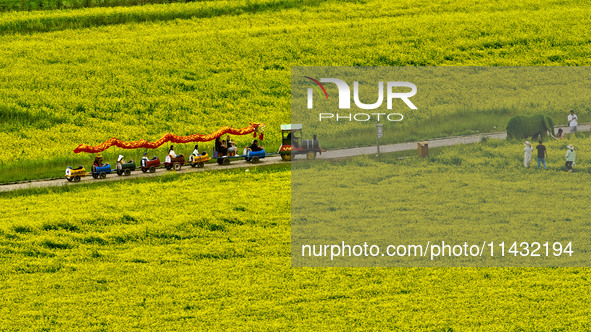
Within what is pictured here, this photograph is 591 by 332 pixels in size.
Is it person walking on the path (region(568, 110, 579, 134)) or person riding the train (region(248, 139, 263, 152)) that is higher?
person walking on the path (region(568, 110, 579, 134))

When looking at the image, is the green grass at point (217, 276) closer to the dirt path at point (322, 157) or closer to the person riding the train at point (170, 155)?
the dirt path at point (322, 157)

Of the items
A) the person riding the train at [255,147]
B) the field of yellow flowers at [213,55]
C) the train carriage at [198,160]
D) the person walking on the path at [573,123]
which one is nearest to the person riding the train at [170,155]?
the train carriage at [198,160]

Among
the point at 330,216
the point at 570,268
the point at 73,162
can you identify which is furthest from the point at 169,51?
the point at 570,268

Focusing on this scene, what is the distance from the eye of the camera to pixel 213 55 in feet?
190

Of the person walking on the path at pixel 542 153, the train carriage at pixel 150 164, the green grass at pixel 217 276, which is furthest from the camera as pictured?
the train carriage at pixel 150 164

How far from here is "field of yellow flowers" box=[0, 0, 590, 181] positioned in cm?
4822

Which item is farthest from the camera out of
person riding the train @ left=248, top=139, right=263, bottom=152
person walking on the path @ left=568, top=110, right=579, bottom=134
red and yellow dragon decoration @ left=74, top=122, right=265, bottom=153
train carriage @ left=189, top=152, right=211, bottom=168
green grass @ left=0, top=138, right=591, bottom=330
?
person walking on the path @ left=568, top=110, right=579, bottom=134

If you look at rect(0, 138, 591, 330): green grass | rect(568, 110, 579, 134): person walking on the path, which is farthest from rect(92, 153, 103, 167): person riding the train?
rect(568, 110, 579, 134): person walking on the path

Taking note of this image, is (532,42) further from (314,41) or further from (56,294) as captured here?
(56,294)

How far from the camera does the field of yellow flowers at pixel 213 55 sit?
48219mm

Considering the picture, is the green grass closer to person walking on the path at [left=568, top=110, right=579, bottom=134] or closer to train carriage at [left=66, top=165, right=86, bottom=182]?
train carriage at [left=66, top=165, right=86, bottom=182]

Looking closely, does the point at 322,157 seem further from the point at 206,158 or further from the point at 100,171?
the point at 100,171

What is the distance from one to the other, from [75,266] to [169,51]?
31618 mm

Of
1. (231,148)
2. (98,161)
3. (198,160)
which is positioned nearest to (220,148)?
(231,148)
